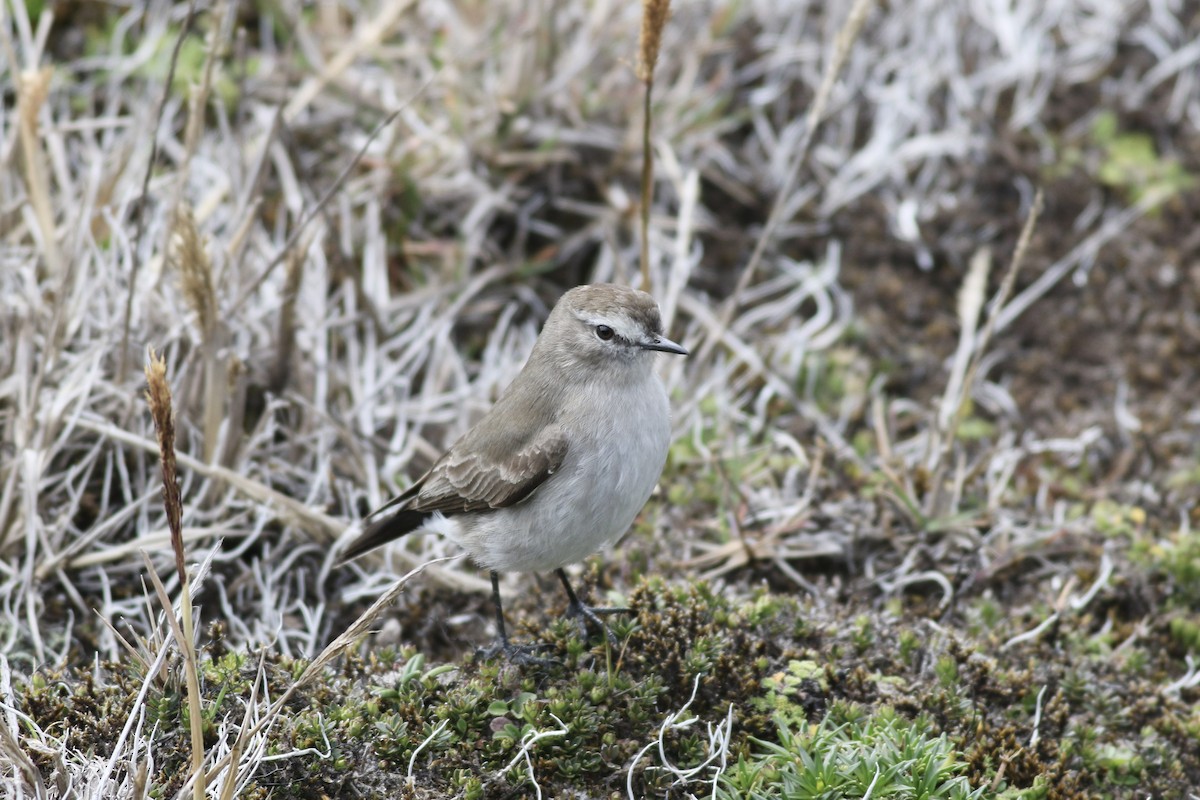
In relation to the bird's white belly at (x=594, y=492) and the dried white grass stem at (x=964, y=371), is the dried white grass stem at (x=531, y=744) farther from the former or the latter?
the dried white grass stem at (x=964, y=371)

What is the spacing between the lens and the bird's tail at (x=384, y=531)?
5.05m

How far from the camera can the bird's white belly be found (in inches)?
178

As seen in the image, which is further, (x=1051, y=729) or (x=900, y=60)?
(x=900, y=60)

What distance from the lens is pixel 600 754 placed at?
4266 mm

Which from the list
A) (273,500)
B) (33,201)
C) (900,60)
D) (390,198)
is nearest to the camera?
(273,500)

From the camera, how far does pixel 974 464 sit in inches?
249

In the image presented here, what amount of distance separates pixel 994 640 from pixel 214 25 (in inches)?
170

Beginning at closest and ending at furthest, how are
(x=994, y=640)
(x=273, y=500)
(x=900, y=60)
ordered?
(x=994, y=640) → (x=273, y=500) → (x=900, y=60)

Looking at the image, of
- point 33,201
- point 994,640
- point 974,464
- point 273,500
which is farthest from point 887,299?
point 33,201

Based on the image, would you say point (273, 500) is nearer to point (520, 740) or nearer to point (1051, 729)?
point (520, 740)

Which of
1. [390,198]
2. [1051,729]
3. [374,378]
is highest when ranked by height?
[390,198]

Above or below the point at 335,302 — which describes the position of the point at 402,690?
below

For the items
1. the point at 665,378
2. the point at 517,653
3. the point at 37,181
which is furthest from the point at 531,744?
the point at 37,181

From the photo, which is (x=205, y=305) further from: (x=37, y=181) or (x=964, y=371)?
(x=964, y=371)
